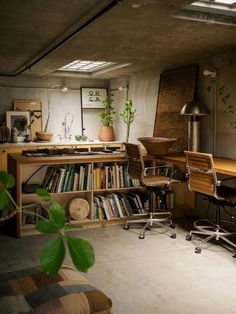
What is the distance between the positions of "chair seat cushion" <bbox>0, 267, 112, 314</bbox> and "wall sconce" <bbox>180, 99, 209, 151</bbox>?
3.17m

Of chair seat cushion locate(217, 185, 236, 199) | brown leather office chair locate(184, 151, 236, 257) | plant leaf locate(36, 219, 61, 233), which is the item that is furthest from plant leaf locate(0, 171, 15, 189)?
chair seat cushion locate(217, 185, 236, 199)

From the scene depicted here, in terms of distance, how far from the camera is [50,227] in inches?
29.0

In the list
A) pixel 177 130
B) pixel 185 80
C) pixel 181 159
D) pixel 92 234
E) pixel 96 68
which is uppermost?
pixel 96 68

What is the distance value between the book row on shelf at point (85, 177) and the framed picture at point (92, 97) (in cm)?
343

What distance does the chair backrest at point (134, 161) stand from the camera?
4312mm

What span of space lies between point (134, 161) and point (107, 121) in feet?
11.1

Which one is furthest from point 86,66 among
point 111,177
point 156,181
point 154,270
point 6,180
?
point 6,180

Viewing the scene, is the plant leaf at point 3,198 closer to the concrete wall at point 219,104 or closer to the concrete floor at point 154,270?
the concrete floor at point 154,270

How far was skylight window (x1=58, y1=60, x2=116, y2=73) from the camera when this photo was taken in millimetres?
6406

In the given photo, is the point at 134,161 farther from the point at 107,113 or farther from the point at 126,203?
the point at 107,113

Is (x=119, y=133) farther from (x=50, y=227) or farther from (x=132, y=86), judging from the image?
(x=50, y=227)

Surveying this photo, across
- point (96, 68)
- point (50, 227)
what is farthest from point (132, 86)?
point (50, 227)

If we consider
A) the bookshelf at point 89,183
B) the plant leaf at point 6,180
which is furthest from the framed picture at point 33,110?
the plant leaf at point 6,180

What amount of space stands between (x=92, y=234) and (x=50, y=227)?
3783 mm
